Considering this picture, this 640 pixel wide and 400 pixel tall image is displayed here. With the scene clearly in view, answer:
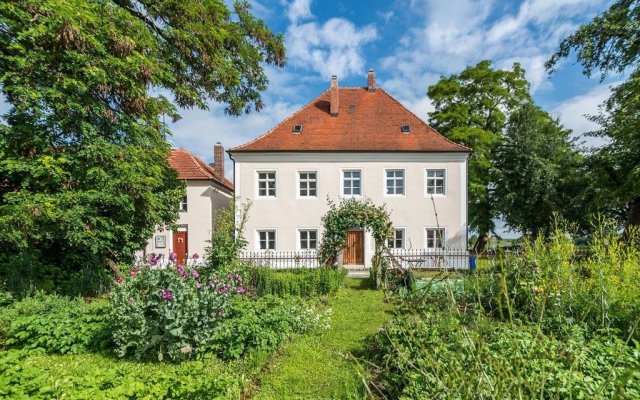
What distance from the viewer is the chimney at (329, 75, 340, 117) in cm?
1922

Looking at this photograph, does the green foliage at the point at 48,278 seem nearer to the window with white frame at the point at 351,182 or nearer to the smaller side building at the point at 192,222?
the smaller side building at the point at 192,222

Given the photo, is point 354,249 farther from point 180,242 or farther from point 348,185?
point 180,242

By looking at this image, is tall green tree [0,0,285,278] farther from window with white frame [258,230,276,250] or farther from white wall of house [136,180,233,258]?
white wall of house [136,180,233,258]

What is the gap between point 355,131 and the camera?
18375 millimetres

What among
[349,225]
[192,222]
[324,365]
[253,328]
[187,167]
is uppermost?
[187,167]

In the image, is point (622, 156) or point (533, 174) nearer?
point (622, 156)

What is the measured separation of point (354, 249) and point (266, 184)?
608cm

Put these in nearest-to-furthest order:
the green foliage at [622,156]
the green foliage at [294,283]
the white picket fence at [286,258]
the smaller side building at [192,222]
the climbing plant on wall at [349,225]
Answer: the green foliage at [294,283]
the green foliage at [622,156]
the climbing plant on wall at [349,225]
the white picket fence at [286,258]
the smaller side building at [192,222]

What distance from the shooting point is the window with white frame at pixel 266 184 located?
1781 centimetres

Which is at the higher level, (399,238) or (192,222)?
(192,222)

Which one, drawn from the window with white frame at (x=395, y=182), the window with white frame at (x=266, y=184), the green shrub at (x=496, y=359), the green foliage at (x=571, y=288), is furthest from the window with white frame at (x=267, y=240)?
the green shrub at (x=496, y=359)

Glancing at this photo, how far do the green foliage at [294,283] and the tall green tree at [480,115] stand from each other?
14.7 metres

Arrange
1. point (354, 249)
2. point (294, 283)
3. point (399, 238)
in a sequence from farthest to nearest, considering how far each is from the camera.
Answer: point (354, 249) < point (399, 238) < point (294, 283)

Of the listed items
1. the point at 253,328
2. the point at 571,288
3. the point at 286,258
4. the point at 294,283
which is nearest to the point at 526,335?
the point at 571,288
